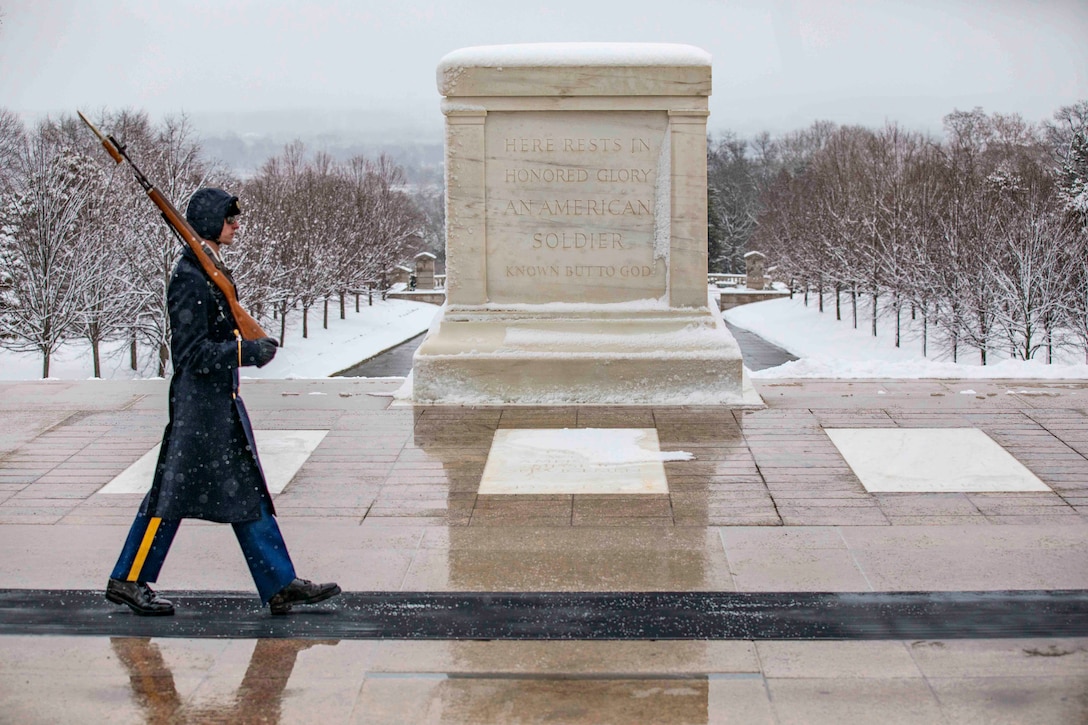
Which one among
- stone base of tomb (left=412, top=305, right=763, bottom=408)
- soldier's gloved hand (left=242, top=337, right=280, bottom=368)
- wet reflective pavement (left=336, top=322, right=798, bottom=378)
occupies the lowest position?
wet reflective pavement (left=336, top=322, right=798, bottom=378)

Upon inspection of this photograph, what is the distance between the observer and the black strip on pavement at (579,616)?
4242mm

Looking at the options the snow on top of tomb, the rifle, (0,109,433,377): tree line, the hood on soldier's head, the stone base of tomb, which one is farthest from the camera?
(0,109,433,377): tree line

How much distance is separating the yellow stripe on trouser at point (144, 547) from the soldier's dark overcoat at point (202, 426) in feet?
0.14

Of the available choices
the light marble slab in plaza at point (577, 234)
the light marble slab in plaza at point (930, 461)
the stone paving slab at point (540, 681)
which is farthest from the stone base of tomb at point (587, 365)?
the stone paving slab at point (540, 681)

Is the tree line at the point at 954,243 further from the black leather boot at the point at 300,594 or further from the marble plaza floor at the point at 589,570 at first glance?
the black leather boot at the point at 300,594

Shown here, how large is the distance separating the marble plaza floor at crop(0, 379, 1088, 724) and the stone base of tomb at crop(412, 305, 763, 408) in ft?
0.77

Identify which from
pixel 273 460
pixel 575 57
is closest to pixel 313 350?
pixel 575 57

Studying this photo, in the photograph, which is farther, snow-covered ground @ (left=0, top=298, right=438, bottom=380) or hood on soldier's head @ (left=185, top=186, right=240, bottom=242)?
snow-covered ground @ (left=0, top=298, right=438, bottom=380)

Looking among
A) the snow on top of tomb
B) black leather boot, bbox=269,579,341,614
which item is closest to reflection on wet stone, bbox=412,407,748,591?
black leather boot, bbox=269,579,341,614

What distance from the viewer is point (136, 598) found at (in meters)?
4.42

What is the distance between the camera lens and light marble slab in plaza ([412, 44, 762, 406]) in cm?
825

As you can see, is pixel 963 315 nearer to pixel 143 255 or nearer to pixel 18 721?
pixel 143 255

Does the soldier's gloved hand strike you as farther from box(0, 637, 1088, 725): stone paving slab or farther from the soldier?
box(0, 637, 1088, 725): stone paving slab

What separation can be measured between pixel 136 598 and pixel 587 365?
14.6 feet
